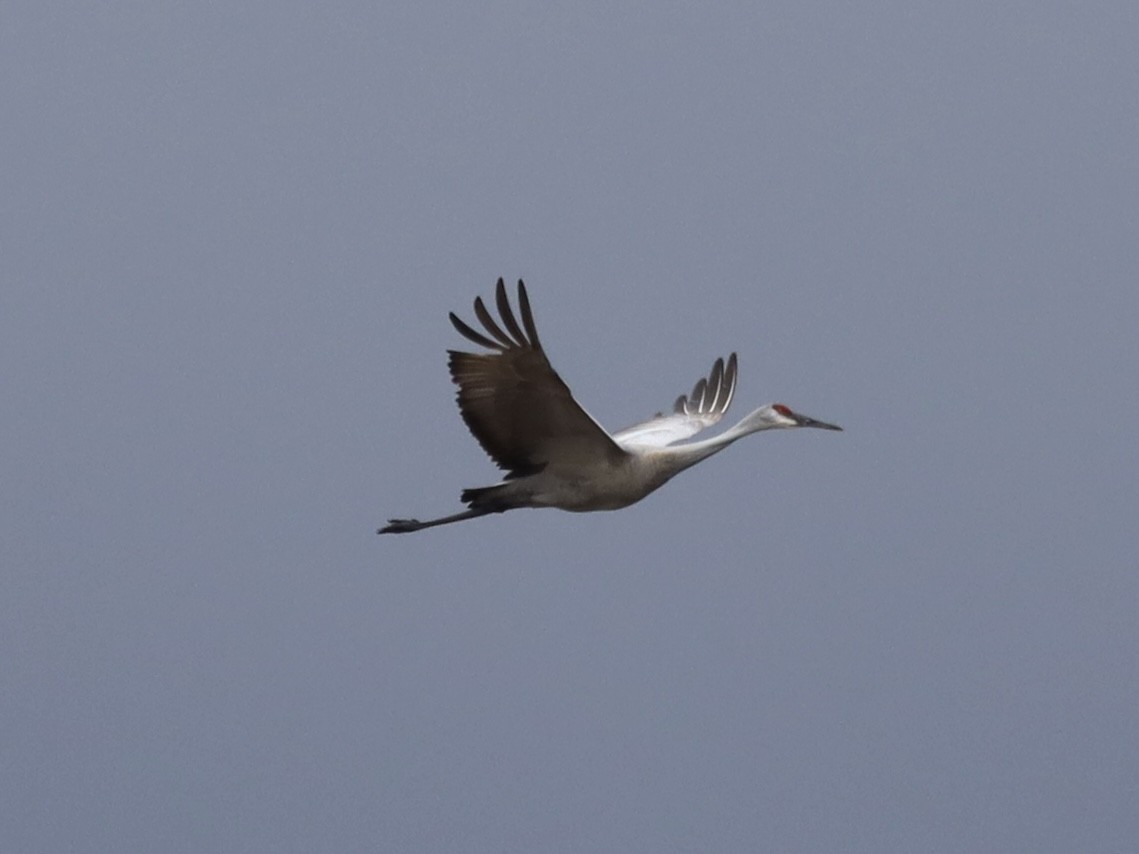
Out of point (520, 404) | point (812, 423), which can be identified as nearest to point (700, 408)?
point (812, 423)

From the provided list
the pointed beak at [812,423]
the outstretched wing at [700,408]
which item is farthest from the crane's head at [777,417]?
the outstretched wing at [700,408]

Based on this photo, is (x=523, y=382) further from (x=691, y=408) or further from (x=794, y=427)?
(x=691, y=408)

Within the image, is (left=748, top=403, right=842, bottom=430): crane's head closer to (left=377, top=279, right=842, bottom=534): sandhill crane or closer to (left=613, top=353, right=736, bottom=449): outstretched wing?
(left=377, top=279, right=842, bottom=534): sandhill crane

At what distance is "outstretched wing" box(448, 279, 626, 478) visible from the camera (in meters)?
12.1

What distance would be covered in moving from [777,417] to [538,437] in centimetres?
181

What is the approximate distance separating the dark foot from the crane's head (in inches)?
89.6

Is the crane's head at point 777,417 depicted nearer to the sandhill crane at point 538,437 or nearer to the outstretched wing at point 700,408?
the sandhill crane at point 538,437

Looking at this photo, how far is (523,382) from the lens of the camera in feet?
40.4

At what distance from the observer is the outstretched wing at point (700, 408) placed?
15252mm

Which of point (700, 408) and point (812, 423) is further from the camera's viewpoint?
point (700, 408)

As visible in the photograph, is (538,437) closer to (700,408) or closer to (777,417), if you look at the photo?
(777,417)

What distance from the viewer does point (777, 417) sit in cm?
1372

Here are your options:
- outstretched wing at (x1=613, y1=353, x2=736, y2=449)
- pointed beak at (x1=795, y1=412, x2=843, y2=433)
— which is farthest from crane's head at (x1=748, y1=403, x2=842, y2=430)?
outstretched wing at (x1=613, y1=353, x2=736, y2=449)

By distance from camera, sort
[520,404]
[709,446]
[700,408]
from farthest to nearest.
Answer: [700,408]
[709,446]
[520,404]
